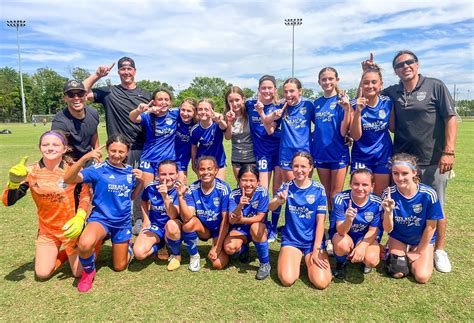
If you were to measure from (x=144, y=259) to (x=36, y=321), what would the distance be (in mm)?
1498

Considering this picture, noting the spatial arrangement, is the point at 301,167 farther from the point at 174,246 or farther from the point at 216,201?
the point at 174,246

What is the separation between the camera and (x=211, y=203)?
14.1 ft

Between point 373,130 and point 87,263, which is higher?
point 373,130

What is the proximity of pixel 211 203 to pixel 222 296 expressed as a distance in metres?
1.22

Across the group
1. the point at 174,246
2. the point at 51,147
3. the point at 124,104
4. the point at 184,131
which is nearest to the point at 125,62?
the point at 124,104

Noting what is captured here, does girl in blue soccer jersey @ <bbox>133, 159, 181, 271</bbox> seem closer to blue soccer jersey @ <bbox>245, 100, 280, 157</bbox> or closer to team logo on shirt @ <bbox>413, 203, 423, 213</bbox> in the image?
blue soccer jersey @ <bbox>245, 100, 280, 157</bbox>

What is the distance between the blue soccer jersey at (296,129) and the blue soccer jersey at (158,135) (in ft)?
5.83

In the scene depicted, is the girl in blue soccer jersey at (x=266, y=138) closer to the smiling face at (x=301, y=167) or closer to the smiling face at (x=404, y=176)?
the smiling face at (x=301, y=167)

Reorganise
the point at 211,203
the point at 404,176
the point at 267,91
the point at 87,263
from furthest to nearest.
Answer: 1. the point at 267,91
2. the point at 211,203
3. the point at 404,176
4. the point at 87,263

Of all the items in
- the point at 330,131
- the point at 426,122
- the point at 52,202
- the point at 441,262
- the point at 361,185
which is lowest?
the point at 441,262

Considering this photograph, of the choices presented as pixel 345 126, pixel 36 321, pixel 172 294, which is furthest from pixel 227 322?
pixel 345 126

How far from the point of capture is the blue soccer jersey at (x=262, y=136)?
5070mm

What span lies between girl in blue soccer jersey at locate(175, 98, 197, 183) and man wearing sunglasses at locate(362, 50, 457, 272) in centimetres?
295

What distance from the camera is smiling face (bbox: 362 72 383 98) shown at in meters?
4.23
